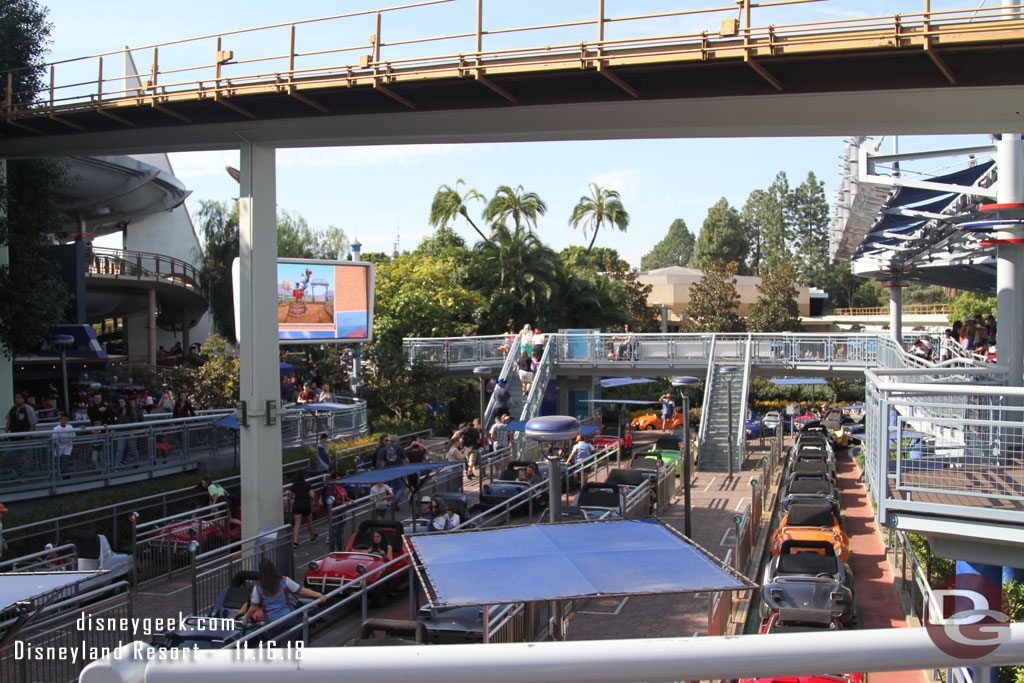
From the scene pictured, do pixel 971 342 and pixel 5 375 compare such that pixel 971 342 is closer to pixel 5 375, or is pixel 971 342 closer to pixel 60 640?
pixel 60 640

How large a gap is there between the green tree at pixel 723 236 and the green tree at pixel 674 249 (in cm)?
5467

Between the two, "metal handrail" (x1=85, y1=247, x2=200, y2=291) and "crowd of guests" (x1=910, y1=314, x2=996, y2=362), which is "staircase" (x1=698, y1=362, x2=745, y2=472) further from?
"metal handrail" (x1=85, y1=247, x2=200, y2=291)

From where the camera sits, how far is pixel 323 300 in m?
22.0

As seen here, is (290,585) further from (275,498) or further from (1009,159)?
(1009,159)

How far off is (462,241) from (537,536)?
41077 mm

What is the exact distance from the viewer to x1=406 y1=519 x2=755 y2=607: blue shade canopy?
630 centimetres

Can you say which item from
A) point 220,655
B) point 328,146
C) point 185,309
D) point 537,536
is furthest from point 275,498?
point 185,309

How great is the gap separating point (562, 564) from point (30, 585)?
4360 millimetres

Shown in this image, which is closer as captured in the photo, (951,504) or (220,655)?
(220,655)

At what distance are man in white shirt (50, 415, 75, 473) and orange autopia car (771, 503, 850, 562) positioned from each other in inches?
555

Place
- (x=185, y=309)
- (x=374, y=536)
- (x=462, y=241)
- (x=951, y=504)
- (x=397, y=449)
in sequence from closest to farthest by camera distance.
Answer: (x=951, y=504) < (x=374, y=536) < (x=397, y=449) < (x=185, y=309) < (x=462, y=241)

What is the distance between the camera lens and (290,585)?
34.7ft

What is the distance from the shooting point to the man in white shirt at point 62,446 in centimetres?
1647

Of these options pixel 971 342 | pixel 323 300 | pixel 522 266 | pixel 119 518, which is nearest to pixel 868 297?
pixel 522 266
